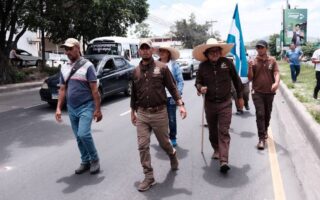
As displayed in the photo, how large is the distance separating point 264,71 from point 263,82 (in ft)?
0.62

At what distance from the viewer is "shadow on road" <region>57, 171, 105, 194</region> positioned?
15.8ft

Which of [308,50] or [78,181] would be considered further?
[308,50]

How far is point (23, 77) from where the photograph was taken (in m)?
20.6

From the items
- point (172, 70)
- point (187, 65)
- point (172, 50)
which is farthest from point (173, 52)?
point (187, 65)

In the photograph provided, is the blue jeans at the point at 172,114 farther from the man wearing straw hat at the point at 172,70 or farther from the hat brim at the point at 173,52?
the hat brim at the point at 173,52

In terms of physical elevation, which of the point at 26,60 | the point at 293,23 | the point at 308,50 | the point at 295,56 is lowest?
the point at 26,60

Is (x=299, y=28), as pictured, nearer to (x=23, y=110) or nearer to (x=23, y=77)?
(x=23, y=77)

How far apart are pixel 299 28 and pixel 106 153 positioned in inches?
1609

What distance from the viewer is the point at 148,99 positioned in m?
4.73

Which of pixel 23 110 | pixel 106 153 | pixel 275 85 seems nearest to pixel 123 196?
pixel 106 153

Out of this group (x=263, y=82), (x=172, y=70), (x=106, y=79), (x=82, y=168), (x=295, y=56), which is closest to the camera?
(x=82, y=168)

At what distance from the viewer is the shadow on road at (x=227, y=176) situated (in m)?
4.89

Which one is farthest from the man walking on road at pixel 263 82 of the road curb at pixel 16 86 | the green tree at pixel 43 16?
the road curb at pixel 16 86

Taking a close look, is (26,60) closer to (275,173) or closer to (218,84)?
(218,84)
